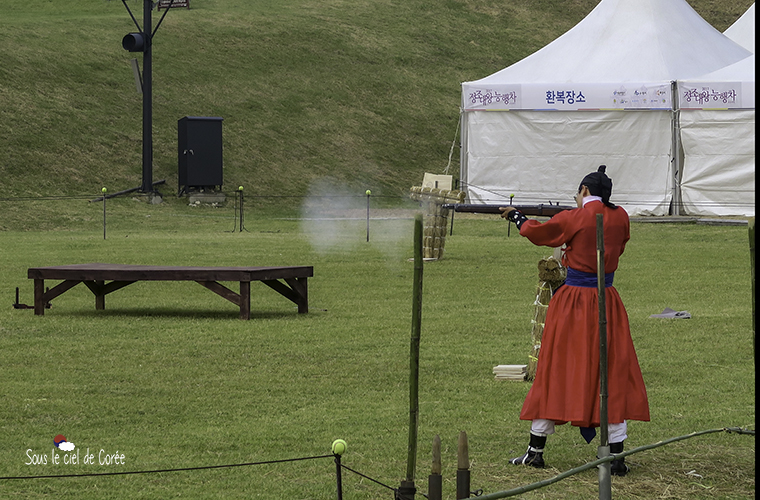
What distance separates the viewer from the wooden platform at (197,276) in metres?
11.9

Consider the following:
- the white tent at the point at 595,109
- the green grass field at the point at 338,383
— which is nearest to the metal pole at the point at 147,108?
the white tent at the point at 595,109

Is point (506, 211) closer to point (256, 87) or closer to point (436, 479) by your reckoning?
point (436, 479)

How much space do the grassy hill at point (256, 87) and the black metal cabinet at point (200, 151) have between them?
1683 millimetres

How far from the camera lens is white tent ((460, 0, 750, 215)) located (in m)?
28.0

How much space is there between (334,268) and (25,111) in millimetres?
21860

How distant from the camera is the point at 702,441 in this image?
683cm

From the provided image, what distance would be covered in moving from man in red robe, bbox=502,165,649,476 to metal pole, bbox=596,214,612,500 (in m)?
0.41

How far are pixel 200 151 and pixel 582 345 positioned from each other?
2809cm

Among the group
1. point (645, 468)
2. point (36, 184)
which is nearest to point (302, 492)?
point (645, 468)

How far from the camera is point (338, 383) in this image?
28.6ft

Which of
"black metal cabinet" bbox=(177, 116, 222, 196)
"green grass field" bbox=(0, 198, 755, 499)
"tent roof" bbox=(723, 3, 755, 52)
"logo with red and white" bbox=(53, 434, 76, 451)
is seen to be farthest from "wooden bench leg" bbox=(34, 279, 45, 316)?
"tent roof" bbox=(723, 3, 755, 52)

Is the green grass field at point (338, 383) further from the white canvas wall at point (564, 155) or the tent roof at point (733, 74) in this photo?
the white canvas wall at point (564, 155)

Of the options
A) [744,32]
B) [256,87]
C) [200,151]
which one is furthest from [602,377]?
[256,87]

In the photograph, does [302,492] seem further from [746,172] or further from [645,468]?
[746,172]
